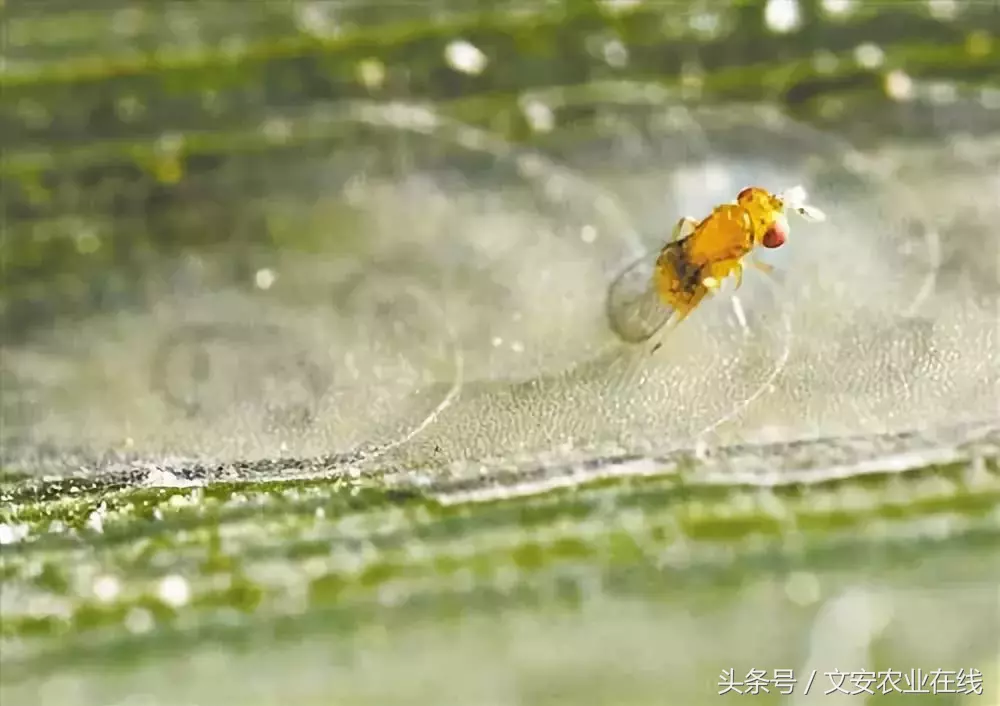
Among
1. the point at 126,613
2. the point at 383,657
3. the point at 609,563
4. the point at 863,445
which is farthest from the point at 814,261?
the point at 126,613

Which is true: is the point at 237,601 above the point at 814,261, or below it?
below

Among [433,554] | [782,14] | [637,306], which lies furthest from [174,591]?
[782,14]

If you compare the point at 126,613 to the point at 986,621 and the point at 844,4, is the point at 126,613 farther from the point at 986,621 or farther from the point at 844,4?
the point at 844,4

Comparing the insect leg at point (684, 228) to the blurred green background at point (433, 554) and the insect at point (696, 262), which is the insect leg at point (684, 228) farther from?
the blurred green background at point (433, 554)

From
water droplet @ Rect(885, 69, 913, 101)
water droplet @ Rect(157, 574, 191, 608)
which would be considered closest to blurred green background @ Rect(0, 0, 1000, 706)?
water droplet @ Rect(157, 574, 191, 608)

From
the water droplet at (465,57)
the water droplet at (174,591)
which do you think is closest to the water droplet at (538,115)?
the water droplet at (465,57)

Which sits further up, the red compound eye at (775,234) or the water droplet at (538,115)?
the water droplet at (538,115)

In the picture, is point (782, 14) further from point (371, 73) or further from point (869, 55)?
point (371, 73)

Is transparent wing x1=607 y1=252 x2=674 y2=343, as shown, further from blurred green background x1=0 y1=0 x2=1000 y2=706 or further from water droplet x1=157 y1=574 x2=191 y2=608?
water droplet x1=157 y1=574 x2=191 y2=608

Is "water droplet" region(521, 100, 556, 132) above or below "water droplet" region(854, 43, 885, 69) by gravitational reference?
above
